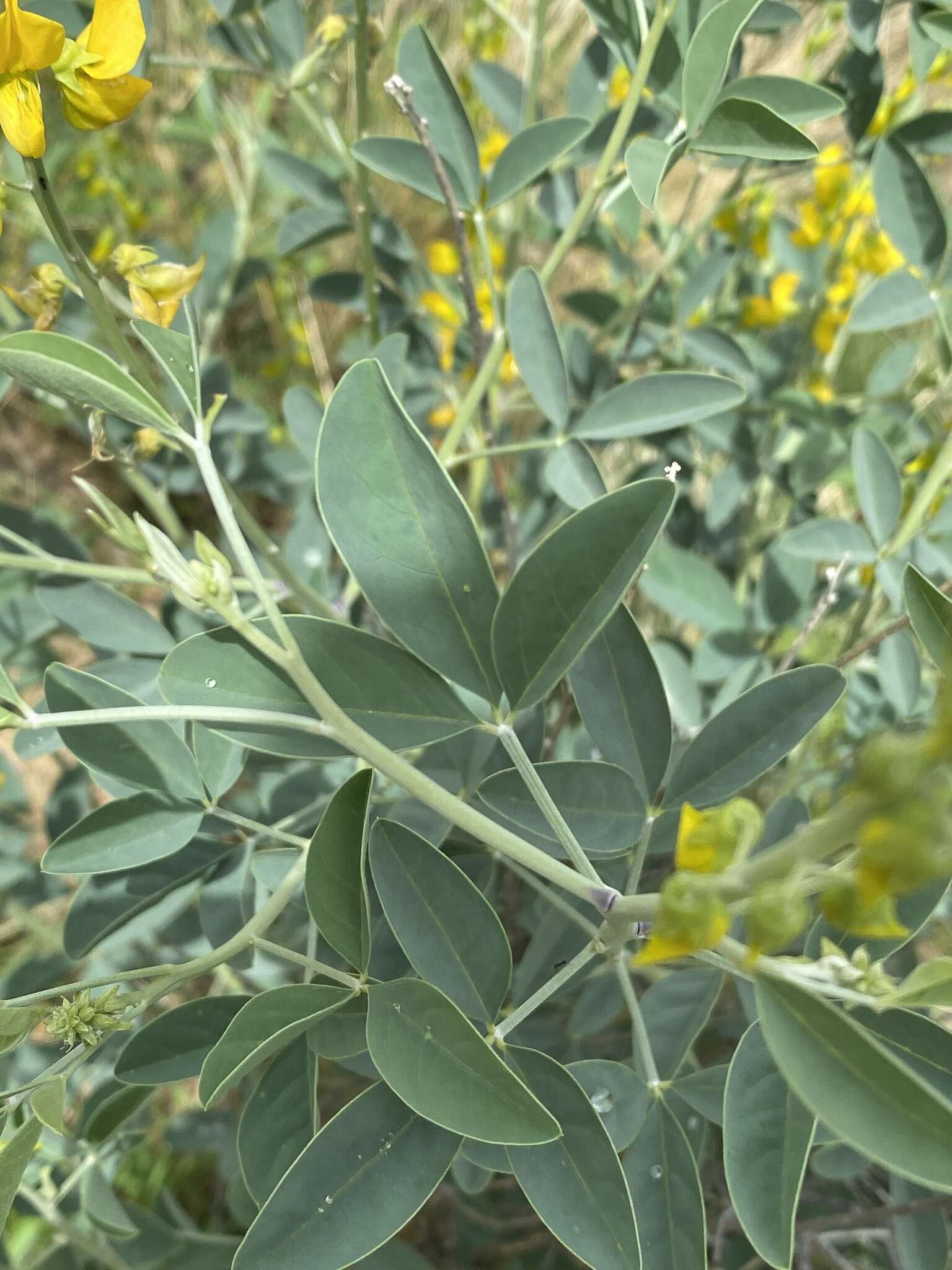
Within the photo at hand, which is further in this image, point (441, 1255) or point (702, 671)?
point (441, 1255)

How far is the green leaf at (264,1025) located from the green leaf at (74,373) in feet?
0.91

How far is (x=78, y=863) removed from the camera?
575 millimetres

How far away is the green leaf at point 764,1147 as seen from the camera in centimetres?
44

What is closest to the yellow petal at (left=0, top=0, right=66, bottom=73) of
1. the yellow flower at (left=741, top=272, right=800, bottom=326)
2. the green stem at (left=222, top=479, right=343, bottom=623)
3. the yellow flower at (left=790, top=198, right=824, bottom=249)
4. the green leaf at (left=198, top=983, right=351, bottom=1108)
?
the green stem at (left=222, top=479, right=343, bottom=623)

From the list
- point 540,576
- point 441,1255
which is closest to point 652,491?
point 540,576

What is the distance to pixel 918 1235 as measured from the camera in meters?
0.65

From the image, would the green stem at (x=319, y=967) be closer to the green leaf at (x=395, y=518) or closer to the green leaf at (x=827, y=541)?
the green leaf at (x=395, y=518)

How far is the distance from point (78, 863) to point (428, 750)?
25 centimetres

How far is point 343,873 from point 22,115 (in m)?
0.38

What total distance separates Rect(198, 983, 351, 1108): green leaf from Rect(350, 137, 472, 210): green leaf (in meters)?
0.60

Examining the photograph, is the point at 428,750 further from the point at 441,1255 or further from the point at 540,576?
the point at 441,1255

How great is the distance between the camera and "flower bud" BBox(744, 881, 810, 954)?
260mm

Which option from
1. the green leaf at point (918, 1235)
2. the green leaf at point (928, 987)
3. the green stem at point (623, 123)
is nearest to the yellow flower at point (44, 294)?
the green stem at point (623, 123)

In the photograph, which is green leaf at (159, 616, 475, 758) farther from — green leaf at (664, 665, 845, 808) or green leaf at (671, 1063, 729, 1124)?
green leaf at (671, 1063, 729, 1124)
